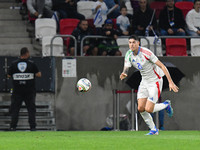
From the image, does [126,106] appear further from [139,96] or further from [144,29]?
[139,96]

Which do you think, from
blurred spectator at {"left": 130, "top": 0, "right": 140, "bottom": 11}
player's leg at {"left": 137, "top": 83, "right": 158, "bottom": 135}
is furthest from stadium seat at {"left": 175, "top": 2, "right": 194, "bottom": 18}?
player's leg at {"left": 137, "top": 83, "right": 158, "bottom": 135}

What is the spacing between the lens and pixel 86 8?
1620 centimetres

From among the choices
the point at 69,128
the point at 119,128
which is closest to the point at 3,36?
the point at 69,128

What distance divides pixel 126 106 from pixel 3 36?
186 inches

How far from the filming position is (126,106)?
1454 centimetres

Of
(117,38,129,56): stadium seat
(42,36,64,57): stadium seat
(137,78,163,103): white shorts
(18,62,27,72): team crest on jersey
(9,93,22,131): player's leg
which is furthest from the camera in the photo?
(117,38,129,56): stadium seat

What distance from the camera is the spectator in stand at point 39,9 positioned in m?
15.0

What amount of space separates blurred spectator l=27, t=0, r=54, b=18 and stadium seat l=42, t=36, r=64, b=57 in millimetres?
1216

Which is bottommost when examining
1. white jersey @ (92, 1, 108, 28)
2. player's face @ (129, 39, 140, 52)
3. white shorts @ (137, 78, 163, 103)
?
white shorts @ (137, 78, 163, 103)

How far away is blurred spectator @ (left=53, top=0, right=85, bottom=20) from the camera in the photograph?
15.6 metres

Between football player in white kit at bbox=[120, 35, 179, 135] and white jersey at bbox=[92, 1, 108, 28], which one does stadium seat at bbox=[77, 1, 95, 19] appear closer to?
white jersey at bbox=[92, 1, 108, 28]

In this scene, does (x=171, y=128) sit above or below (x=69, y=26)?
below

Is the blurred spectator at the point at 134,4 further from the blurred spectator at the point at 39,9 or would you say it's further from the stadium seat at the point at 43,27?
the stadium seat at the point at 43,27

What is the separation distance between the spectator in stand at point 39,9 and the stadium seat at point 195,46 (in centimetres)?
463
